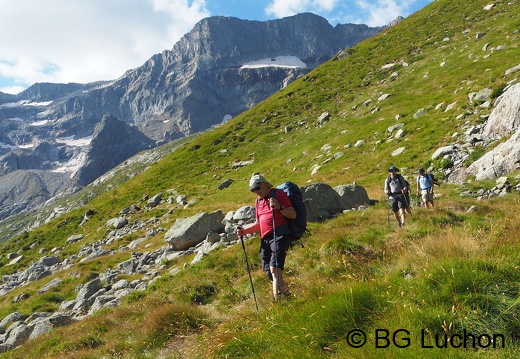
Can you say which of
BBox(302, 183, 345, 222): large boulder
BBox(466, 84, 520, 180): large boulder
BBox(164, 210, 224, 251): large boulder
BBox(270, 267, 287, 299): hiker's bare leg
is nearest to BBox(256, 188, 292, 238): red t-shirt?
BBox(270, 267, 287, 299): hiker's bare leg

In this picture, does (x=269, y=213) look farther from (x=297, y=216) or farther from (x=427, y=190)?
(x=427, y=190)

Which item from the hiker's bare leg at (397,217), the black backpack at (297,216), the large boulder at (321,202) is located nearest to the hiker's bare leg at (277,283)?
the black backpack at (297,216)

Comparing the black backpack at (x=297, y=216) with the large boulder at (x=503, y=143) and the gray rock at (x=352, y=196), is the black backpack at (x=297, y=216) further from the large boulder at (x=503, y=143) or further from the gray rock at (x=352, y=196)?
the large boulder at (x=503, y=143)

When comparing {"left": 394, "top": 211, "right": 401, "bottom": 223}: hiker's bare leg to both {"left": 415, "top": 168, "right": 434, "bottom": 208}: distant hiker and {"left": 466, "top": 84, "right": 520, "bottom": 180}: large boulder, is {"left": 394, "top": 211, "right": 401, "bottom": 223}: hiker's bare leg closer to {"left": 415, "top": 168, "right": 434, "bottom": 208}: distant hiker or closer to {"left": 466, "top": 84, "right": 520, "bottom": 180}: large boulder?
{"left": 415, "top": 168, "right": 434, "bottom": 208}: distant hiker

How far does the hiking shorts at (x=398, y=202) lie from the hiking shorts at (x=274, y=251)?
25.9 ft

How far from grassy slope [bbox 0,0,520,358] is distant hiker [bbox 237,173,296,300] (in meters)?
0.48

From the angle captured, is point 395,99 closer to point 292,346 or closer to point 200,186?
point 200,186

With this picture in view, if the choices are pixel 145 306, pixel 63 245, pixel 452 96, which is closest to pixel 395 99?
pixel 452 96

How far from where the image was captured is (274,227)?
714cm

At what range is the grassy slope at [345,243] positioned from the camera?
4.22 meters

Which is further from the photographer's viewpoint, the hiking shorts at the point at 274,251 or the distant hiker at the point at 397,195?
the distant hiker at the point at 397,195

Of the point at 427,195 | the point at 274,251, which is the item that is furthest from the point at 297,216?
the point at 427,195

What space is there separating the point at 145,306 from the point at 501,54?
39077 mm

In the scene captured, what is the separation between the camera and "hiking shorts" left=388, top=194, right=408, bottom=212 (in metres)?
13.3
